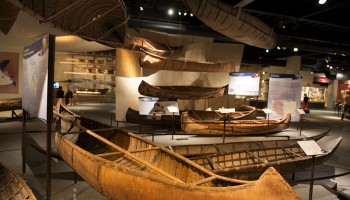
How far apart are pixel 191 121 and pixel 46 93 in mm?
5440

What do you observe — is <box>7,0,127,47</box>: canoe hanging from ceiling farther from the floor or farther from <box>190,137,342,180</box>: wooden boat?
<box>190,137,342,180</box>: wooden boat

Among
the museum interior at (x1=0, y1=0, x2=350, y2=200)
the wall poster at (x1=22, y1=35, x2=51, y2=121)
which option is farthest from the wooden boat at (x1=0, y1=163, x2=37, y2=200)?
the wall poster at (x1=22, y1=35, x2=51, y2=121)

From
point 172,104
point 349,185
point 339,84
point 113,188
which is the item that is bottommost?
point 349,185

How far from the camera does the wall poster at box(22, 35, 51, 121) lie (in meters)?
2.62

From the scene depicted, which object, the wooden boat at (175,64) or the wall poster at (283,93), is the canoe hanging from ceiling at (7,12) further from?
the wall poster at (283,93)

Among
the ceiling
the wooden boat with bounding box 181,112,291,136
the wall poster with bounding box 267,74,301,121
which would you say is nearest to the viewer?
the ceiling

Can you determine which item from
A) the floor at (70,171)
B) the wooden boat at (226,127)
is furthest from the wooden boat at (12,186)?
the wooden boat at (226,127)

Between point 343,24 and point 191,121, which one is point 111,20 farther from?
point 343,24

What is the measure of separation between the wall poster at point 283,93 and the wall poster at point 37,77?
24.9 feet

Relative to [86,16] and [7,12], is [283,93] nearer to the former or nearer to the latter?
[86,16]

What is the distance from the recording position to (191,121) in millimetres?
7676

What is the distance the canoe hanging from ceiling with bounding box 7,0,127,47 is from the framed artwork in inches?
243

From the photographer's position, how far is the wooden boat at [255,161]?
343 centimetres

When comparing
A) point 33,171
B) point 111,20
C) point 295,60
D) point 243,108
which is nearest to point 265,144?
point 111,20
